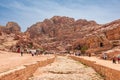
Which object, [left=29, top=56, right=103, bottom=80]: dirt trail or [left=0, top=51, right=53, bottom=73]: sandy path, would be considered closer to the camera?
[left=29, top=56, right=103, bottom=80]: dirt trail

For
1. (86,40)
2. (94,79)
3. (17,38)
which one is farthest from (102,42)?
(94,79)

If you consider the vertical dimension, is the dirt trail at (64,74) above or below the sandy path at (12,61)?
below

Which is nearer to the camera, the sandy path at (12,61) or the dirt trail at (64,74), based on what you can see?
the dirt trail at (64,74)

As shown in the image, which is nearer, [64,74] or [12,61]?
[64,74]

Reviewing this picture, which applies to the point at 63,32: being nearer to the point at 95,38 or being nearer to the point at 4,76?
the point at 95,38

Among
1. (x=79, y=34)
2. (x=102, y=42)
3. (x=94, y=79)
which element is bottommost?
(x=94, y=79)

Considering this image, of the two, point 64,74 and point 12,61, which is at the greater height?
point 12,61

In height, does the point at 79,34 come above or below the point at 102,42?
above

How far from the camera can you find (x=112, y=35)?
90.2 m

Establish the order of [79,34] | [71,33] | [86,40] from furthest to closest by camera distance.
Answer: [71,33]
[79,34]
[86,40]

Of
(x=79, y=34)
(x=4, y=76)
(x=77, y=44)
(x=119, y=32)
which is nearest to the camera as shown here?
(x=4, y=76)

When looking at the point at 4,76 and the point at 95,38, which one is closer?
the point at 4,76

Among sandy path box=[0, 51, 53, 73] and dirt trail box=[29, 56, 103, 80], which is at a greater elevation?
sandy path box=[0, 51, 53, 73]

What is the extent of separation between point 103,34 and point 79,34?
8407 centimetres
